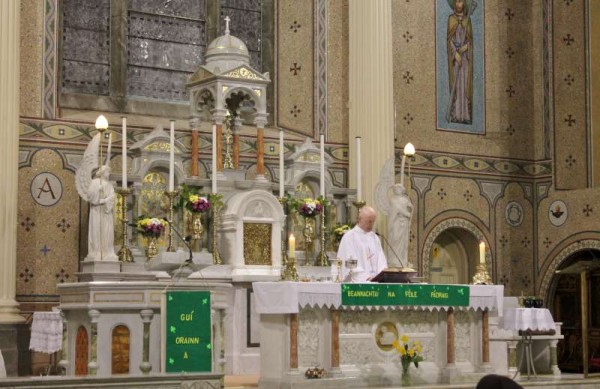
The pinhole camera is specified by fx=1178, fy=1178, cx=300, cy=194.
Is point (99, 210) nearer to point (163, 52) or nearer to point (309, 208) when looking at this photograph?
point (309, 208)

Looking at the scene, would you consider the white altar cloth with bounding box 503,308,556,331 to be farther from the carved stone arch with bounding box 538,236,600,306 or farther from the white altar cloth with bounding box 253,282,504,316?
the carved stone arch with bounding box 538,236,600,306

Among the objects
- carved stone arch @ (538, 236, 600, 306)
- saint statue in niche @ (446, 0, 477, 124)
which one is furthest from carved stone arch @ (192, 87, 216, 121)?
carved stone arch @ (538, 236, 600, 306)

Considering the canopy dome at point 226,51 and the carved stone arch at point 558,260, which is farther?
the carved stone arch at point 558,260

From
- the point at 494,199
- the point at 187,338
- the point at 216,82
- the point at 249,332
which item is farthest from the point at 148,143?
the point at 494,199

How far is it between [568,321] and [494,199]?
93.5 inches

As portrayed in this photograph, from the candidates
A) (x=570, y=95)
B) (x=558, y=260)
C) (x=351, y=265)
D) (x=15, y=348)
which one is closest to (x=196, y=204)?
(x=15, y=348)

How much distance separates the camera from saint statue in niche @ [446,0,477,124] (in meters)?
19.7

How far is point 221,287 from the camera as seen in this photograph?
41.4ft

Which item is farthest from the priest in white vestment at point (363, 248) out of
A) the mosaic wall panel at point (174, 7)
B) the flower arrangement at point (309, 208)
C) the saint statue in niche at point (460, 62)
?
the saint statue in niche at point (460, 62)

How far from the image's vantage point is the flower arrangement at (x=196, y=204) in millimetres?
14805

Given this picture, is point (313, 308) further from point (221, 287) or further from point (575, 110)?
point (575, 110)

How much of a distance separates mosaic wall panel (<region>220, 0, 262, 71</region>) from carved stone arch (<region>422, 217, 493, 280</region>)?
390 cm

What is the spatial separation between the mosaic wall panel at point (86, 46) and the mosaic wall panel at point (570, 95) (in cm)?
780

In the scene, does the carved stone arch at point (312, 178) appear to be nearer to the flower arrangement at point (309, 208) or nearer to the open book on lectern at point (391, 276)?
the flower arrangement at point (309, 208)
